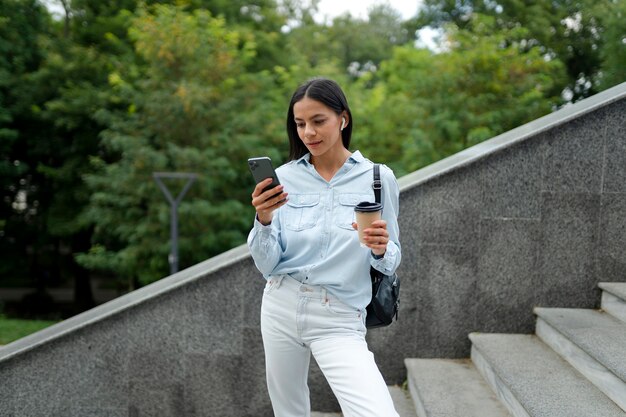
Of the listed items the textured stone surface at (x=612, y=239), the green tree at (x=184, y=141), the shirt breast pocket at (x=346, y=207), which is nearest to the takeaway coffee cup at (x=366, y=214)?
the shirt breast pocket at (x=346, y=207)

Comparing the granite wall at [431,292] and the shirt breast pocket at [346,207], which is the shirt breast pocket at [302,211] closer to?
the shirt breast pocket at [346,207]

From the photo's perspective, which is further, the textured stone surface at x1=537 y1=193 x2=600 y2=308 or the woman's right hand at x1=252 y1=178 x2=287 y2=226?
the textured stone surface at x1=537 y1=193 x2=600 y2=308

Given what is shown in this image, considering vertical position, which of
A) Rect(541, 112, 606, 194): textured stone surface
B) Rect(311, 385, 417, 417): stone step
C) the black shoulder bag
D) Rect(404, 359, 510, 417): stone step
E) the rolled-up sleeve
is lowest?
Rect(311, 385, 417, 417): stone step

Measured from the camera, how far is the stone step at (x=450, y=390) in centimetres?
312

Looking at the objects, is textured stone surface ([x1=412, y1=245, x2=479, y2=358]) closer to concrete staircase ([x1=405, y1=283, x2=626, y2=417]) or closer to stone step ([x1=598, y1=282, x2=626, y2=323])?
concrete staircase ([x1=405, y1=283, x2=626, y2=417])

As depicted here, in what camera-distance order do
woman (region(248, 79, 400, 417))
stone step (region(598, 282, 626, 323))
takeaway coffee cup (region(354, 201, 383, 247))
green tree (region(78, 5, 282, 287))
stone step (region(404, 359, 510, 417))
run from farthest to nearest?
1. green tree (region(78, 5, 282, 287))
2. stone step (region(598, 282, 626, 323))
3. stone step (region(404, 359, 510, 417))
4. woman (region(248, 79, 400, 417))
5. takeaway coffee cup (region(354, 201, 383, 247))

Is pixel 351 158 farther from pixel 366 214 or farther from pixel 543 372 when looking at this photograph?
pixel 543 372

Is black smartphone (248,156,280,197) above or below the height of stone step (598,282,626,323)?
above

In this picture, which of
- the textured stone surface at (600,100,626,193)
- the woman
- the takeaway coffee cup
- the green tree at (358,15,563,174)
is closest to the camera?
the takeaway coffee cup

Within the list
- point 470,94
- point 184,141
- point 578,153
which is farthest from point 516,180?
point 184,141

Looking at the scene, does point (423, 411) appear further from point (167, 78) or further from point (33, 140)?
point (33, 140)

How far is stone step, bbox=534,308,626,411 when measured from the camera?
281cm

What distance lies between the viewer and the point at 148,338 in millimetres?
3863

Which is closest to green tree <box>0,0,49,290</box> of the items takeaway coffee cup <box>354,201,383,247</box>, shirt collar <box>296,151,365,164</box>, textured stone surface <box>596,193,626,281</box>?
shirt collar <box>296,151,365,164</box>
